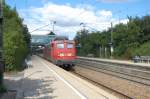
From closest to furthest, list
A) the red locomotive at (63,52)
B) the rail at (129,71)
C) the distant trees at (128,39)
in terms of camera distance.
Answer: the rail at (129,71), the red locomotive at (63,52), the distant trees at (128,39)

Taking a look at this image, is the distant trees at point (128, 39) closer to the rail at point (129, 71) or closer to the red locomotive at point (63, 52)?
the rail at point (129, 71)

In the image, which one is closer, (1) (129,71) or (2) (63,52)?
(1) (129,71)

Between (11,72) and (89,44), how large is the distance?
250ft

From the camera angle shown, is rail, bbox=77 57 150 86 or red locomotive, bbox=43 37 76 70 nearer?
rail, bbox=77 57 150 86

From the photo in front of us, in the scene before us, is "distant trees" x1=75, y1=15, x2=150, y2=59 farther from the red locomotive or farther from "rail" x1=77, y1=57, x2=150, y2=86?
the red locomotive

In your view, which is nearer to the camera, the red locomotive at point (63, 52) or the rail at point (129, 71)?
the rail at point (129, 71)

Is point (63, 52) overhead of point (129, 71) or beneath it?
overhead

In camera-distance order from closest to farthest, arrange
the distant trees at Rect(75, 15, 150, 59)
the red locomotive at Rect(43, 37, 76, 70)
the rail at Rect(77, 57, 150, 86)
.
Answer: the rail at Rect(77, 57, 150, 86) < the red locomotive at Rect(43, 37, 76, 70) < the distant trees at Rect(75, 15, 150, 59)

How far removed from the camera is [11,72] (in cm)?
3456

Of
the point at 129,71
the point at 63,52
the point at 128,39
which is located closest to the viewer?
the point at 129,71

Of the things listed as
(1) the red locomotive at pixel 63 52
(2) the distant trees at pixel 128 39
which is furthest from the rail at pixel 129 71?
(2) the distant trees at pixel 128 39

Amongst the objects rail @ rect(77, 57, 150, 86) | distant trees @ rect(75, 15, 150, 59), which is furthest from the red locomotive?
distant trees @ rect(75, 15, 150, 59)

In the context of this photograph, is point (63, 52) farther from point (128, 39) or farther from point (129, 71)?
point (128, 39)

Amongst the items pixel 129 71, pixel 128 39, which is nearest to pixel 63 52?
pixel 129 71
